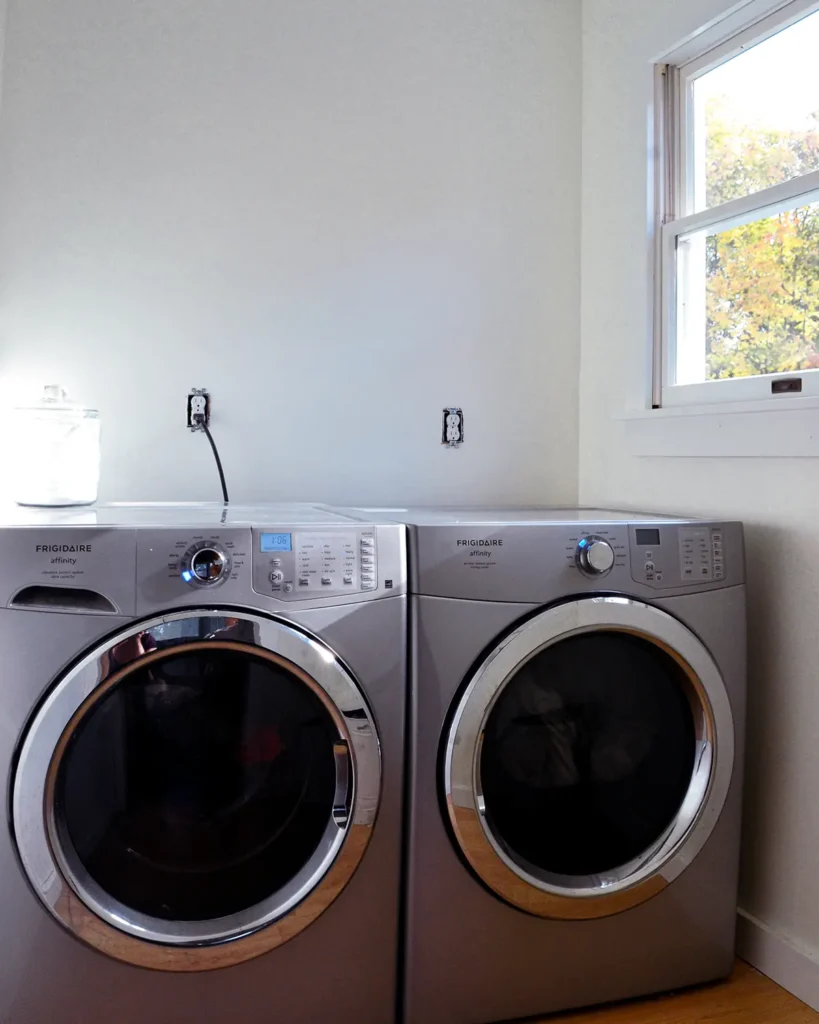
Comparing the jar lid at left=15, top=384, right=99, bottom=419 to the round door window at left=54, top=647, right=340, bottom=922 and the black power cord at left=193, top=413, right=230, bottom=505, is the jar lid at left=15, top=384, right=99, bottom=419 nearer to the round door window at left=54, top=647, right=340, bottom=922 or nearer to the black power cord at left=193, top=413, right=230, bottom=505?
the black power cord at left=193, top=413, right=230, bottom=505

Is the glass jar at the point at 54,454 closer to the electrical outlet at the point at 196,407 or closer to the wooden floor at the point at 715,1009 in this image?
the electrical outlet at the point at 196,407

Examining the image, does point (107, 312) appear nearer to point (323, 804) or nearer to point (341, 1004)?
point (323, 804)

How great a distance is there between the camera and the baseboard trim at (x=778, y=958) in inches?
53.7

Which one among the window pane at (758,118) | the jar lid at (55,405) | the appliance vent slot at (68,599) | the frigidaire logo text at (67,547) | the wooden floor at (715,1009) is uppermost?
the window pane at (758,118)

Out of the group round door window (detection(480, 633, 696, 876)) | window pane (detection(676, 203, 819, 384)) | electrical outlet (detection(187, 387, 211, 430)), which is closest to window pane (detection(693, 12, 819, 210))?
window pane (detection(676, 203, 819, 384))

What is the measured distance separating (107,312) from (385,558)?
1062 millimetres

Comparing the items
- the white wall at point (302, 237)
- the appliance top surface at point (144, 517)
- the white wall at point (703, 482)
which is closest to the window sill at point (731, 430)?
the white wall at point (703, 482)

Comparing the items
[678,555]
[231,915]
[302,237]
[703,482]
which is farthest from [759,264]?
[231,915]

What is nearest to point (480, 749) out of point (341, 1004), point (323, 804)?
point (323, 804)

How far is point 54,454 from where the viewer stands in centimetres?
155

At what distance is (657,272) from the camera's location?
6.02 ft

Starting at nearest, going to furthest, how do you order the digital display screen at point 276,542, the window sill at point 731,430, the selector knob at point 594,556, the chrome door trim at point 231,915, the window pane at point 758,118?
the chrome door trim at point 231,915
the digital display screen at point 276,542
the selector knob at point 594,556
the window sill at point 731,430
the window pane at point 758,118

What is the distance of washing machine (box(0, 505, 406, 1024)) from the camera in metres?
1.08

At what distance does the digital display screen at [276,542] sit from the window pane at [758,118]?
1.29 meters
